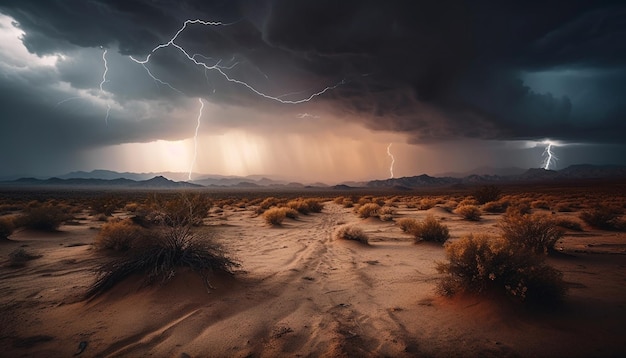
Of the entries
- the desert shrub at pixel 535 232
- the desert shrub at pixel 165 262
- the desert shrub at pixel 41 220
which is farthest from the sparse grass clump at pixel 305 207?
the desert shrub at pixel 165 262

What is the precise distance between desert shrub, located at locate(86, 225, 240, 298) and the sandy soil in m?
0.23

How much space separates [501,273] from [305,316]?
11.1ft

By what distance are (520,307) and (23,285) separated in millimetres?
10249

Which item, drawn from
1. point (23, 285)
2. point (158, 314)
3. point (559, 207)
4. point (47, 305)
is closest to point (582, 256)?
point (158, 314)

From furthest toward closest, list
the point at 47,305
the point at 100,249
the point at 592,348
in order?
1. the point at 100,249
2. the point at 47,305
3. the point at 592,348

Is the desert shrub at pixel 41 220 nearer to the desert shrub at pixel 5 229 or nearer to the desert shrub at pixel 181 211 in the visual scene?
the desert shrub at pixel 5 229

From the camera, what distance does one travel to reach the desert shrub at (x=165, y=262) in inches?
250

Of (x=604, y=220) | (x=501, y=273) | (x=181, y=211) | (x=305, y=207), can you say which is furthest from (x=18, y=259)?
(x=604, y=220)

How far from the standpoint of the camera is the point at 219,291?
6418 millimetres

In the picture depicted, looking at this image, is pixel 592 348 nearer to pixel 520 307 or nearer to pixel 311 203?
pixel 520 307

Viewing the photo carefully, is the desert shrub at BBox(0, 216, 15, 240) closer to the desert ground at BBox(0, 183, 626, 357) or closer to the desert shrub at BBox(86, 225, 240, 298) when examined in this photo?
the desert ground at BBox(0, 183, 626, 357)

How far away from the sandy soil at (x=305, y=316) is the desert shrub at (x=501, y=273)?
0.78 ft

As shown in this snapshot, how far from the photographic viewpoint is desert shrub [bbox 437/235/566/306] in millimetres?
5008

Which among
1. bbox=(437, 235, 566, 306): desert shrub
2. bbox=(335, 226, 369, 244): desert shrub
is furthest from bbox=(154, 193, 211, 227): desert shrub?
bbox=(335, 226, 369, 244): desert shrub
